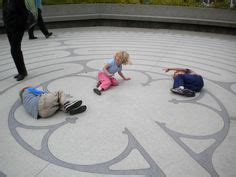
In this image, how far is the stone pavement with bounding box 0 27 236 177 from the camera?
3.16 metres

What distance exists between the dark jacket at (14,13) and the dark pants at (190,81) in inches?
123

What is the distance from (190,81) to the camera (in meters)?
5.17

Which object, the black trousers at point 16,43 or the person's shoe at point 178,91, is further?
the black trousers at point 16,43

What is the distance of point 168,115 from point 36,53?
4.92 meters

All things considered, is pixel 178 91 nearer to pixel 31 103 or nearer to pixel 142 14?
pixel 31 103

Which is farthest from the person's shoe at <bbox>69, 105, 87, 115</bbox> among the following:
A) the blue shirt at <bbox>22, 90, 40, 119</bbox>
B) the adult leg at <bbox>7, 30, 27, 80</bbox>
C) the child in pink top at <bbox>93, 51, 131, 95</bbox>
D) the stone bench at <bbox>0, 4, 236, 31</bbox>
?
the stone bench at <bbox>0, 4, 236, 31</bbox>

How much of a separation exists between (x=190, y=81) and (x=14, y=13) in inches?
137

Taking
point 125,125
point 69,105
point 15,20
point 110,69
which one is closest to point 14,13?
point 15,20

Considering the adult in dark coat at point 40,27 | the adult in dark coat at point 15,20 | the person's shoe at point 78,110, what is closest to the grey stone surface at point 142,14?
the adult in dark coat at point 40,27

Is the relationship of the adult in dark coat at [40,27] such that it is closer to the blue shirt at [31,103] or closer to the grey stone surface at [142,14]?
the grey stone surface at [142,14]

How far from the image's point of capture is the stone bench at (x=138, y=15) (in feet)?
36.9

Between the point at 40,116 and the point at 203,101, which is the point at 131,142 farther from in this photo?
the point at 203,101

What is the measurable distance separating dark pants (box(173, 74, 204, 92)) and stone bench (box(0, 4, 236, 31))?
658 cm

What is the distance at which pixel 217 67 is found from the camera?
6832 mm
